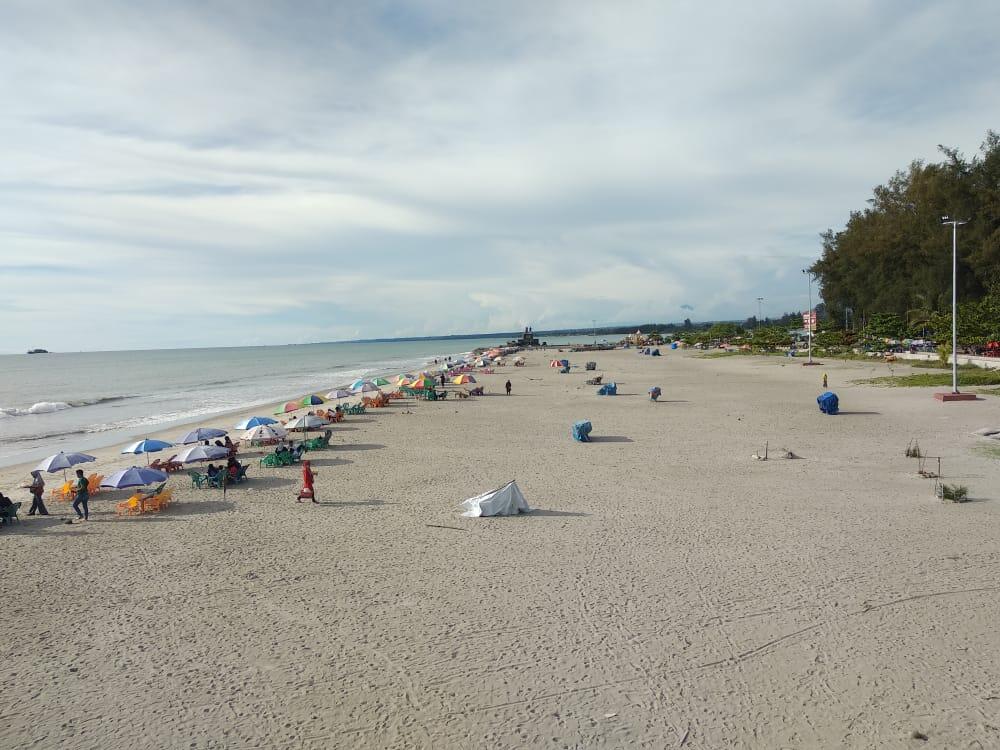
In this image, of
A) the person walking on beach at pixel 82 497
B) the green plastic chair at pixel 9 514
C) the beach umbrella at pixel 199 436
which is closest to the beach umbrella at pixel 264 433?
the beach umbrella at pixel 199 436

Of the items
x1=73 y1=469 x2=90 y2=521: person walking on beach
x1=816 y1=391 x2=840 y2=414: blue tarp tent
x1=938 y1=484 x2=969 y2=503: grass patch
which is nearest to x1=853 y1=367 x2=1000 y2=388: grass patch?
x1=816 y1=391 x2=840 y2=414: blue tarp tent

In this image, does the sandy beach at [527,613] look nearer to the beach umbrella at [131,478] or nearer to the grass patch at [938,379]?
the beach umbrella at [131,478]

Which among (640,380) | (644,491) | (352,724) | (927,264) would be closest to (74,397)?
(640,380)

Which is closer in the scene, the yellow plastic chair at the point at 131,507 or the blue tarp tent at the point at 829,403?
the yellow plastic chair at the point at 131,507

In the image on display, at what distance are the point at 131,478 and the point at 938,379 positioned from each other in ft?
113

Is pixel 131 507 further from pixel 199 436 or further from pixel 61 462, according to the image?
pixel 199 436

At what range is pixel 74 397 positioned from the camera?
4953 cm

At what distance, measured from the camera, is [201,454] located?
16.2 meters

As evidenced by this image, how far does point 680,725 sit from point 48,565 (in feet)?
32.9

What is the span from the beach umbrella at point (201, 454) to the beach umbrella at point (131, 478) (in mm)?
1923

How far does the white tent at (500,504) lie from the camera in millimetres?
12094

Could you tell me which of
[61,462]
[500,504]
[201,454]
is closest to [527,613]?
[500,504]

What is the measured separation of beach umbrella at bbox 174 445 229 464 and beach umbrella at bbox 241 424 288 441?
2882 millimetres

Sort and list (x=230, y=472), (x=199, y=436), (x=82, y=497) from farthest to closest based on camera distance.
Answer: (x=199, y=436)
(x=230, y=472)
(x=82, y=497)
